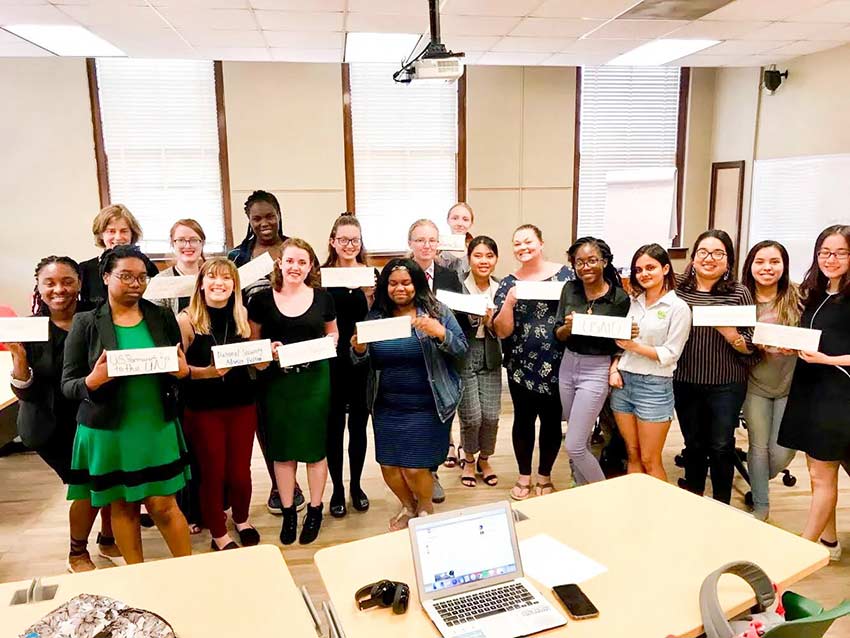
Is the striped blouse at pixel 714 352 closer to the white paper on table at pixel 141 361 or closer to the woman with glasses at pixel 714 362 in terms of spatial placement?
the woman with glasses at pixel 714 362

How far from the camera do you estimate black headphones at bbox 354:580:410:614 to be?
1.66 m

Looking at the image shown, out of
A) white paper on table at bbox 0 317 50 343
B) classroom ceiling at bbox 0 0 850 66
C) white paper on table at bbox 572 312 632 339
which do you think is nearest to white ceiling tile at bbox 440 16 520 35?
classroom ceiling at bbox 0 0 850 66

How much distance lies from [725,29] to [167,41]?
14.2 ft

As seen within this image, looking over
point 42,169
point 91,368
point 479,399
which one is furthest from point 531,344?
point 42,169

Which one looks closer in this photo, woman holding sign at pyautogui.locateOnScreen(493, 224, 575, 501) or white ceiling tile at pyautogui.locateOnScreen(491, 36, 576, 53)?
woman holding sign at pyautogui.locateOnScreen(493, 224, 575, 501)

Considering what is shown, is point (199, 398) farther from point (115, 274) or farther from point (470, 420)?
point (470, 420)

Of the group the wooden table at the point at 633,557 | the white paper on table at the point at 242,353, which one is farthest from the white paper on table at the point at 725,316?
the white paper on table at the point at 242,353

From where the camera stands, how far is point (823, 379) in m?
2.81

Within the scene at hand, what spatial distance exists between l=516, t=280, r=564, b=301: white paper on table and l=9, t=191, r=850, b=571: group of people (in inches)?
2.1

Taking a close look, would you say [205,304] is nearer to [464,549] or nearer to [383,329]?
Answer: [383,329]

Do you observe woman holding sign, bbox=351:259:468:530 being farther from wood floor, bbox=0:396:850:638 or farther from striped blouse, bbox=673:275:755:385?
striped blouse, bbox=673:275:755:385

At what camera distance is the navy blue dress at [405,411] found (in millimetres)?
3104

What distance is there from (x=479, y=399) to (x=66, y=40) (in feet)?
14.1

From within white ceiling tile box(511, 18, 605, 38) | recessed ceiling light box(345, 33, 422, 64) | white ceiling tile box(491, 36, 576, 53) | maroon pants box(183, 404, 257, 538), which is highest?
recessed ceiling light box(345, 33, 422, 64)
